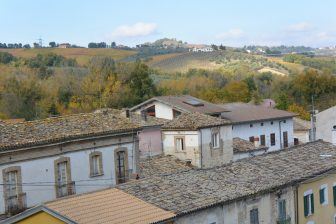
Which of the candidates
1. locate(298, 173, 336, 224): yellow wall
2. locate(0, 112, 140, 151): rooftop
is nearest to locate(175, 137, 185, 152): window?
locate(0, 112, 140, 151): rooftop

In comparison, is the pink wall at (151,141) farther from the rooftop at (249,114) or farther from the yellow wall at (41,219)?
the yellow wall at (41,219)

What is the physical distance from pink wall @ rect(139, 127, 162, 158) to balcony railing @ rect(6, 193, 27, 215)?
1915 centimetres

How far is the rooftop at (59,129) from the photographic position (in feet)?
86.5

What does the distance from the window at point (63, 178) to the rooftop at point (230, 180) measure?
5.26m

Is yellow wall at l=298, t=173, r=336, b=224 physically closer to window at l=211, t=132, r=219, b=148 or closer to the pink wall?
window at l=211, t=132, r=219, b=148

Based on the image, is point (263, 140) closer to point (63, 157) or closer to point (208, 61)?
point (63, 157)

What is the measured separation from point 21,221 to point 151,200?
450 cm

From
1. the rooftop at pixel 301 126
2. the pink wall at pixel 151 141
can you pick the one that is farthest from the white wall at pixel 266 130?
the pink wall at pixel 151 141

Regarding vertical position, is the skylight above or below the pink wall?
above

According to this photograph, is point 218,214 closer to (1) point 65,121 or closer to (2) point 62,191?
(2) point 62,191

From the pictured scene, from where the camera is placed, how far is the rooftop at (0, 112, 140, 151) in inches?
1038

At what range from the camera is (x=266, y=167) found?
93.1 ft

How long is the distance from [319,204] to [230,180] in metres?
5.76

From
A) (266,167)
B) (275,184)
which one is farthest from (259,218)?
(266,167)
